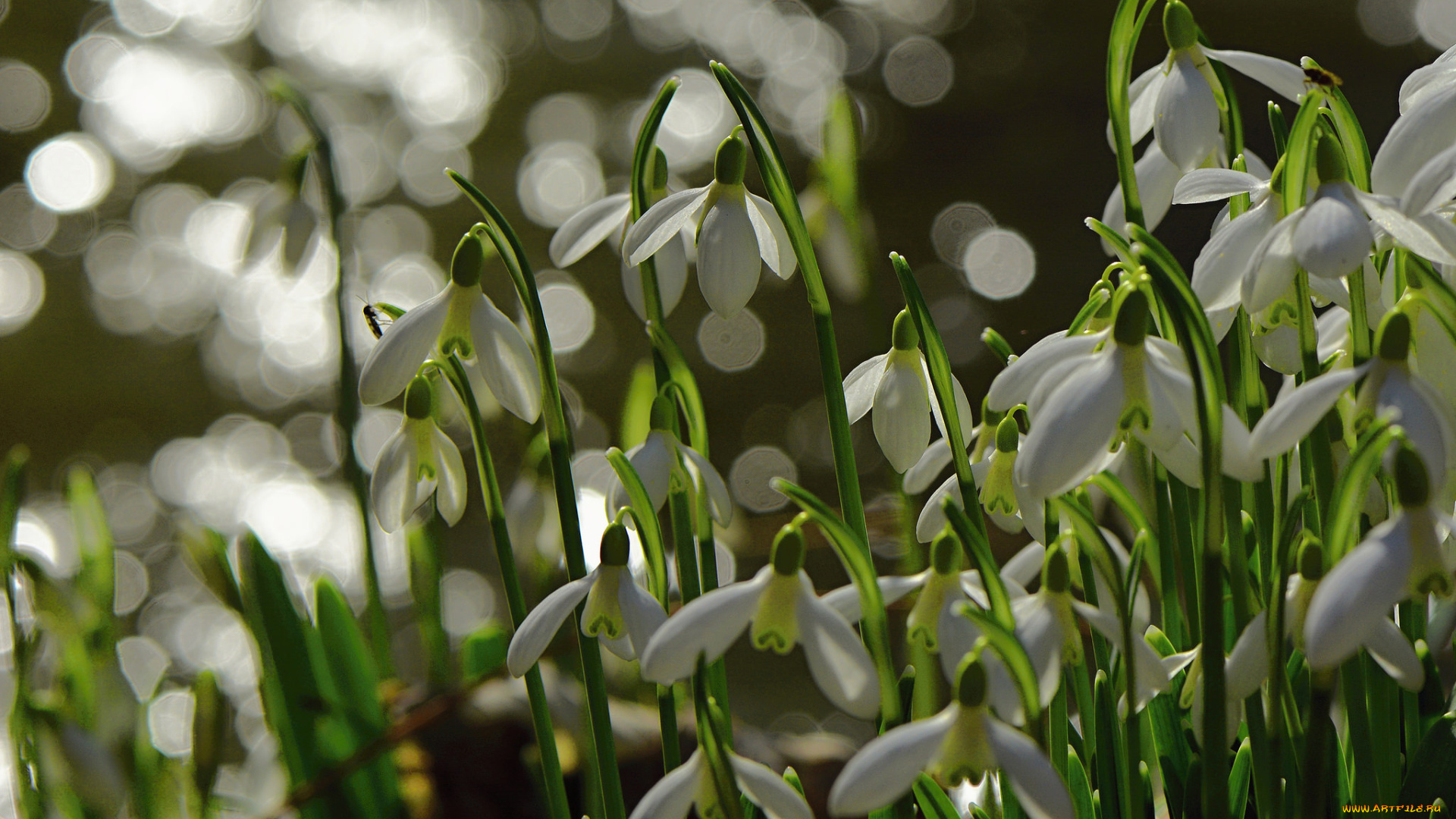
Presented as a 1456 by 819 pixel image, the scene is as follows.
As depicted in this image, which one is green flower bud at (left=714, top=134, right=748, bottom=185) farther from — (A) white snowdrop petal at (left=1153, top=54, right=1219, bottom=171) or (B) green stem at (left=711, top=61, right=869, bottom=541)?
(A) white snowdrop petal at (left=1153, top=54, right=1219, bottom=171)

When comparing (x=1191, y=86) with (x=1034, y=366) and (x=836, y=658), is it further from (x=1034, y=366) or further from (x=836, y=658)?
(x=836, y=658)

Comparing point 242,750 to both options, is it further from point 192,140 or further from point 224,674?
point 192,140

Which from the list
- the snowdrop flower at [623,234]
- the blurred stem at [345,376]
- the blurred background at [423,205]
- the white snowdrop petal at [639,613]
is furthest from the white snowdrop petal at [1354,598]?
the blurred background at [423,205]

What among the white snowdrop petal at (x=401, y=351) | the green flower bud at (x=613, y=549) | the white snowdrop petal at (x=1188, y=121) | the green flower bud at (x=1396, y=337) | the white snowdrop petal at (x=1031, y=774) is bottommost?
the white snowdrop petal at (x=1031, y=774)

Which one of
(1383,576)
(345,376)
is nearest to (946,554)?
(1383,576)

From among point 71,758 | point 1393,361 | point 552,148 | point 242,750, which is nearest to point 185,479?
point 242,750

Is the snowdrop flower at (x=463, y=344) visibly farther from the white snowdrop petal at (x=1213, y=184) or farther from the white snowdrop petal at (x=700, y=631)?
the white snowdrop petal at (x=1213, y=184)
